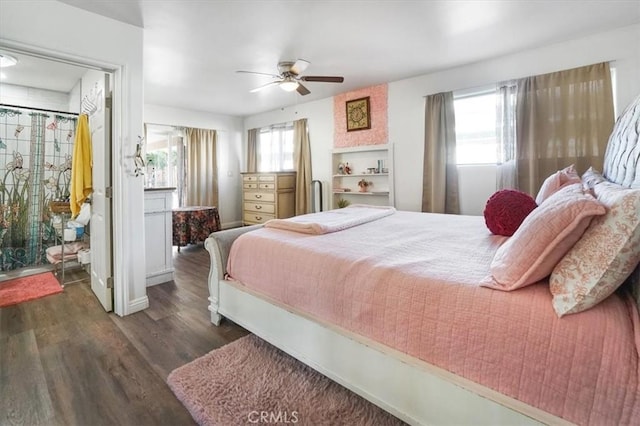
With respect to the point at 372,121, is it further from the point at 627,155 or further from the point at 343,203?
the point at 627,155

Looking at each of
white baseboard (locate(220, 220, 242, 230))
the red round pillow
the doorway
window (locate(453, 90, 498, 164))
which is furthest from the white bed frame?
white baseboard (locate(220, 220, 242, 230))

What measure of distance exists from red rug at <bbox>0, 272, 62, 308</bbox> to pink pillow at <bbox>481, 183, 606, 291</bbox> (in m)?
3.83

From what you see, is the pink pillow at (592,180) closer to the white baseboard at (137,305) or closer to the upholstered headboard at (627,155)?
the upholstered headboard at (627,155)

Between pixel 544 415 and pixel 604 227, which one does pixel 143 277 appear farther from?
pixel 604 227

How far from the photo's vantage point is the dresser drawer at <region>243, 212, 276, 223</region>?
5681 mm

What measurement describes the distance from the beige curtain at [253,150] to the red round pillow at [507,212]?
5436 millimetres

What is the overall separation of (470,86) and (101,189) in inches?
164

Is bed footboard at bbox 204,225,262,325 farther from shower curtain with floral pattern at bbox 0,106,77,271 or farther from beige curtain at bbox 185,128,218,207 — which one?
beige curtain at bbox 185,128,218,207

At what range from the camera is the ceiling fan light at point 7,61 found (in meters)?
2.96

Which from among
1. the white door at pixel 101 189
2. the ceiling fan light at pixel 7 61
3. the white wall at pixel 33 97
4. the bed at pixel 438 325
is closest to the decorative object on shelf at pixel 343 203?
the bed at pixel 438 325

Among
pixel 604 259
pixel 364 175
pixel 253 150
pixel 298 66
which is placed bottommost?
pixel 604 259

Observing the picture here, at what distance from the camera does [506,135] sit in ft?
11.4

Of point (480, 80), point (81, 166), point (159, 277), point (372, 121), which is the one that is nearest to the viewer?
point (81, 166)

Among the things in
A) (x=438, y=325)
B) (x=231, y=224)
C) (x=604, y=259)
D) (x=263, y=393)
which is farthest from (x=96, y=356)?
(x=231, y=224)
